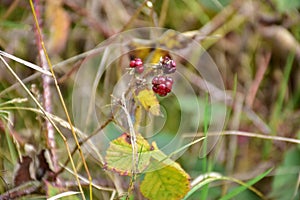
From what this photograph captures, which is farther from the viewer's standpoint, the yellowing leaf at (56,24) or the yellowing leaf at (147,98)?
the yellowing leaf at (56,24)

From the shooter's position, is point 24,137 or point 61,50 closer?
point 24,137

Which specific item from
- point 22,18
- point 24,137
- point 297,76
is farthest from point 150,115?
point 297,76

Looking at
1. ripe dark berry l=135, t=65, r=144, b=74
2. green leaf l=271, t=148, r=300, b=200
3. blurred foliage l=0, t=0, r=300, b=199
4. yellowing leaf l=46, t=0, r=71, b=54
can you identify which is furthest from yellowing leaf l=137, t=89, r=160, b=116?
yellowing leaf l=46, t=0, r=71, b=54

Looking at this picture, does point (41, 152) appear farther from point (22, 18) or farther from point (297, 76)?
point (297, 76)

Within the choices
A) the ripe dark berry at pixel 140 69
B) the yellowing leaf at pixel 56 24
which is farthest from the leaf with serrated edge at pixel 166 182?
the yellowing leaf at pixel 56 24

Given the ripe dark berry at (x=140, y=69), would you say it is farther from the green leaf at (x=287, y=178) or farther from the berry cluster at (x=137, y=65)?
the green leaf at (x=287, y=178)

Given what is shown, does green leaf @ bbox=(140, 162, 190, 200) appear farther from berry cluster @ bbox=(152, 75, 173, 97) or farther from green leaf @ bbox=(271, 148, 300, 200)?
green leaf @ bbox=(271, 148, 300, 200)
